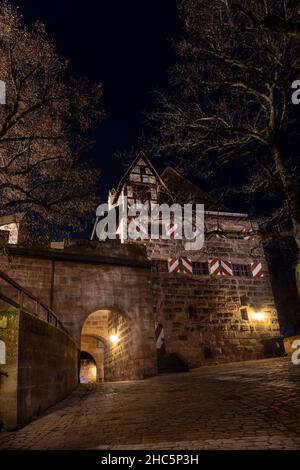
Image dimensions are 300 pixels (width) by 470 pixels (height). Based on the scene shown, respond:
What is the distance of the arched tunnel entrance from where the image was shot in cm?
1128

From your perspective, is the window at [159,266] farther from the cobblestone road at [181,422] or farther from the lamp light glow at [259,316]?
the cobblestone road at [181,422]

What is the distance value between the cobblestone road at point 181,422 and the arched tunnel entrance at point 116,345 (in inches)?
227

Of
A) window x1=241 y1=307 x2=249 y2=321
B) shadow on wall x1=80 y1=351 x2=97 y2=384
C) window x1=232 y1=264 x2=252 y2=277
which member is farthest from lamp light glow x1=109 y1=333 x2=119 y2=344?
shadow on wall x1=80 y1=351 x2=97 y2=384

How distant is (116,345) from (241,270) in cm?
747

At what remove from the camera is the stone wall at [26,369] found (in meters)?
4.12

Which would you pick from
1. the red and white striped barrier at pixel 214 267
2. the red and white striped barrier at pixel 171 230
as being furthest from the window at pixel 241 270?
the red and white striped barrier at pixel 171 230

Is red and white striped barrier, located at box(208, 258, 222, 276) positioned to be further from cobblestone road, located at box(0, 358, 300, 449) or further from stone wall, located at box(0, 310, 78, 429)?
stone wall, located at box(0, 310, 78, 429)

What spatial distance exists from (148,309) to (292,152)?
22.4 ft

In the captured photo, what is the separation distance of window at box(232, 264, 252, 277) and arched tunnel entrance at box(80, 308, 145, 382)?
6.63 meters

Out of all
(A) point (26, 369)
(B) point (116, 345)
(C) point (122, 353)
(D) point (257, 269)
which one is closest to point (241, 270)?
(D) point (257, 269)

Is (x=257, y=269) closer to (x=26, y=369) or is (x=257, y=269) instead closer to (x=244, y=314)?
(x=244, y=314)

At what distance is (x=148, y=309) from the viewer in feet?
38.6
